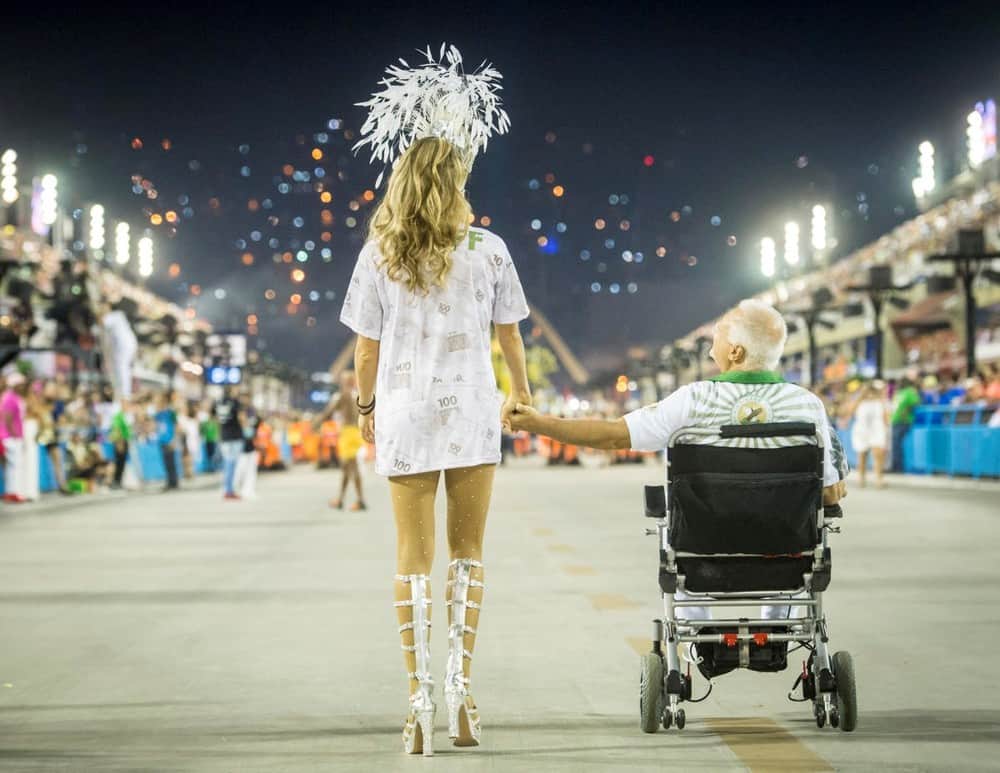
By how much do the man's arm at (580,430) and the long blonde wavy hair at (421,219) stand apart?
0.52 metres

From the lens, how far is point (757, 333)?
5094 mm

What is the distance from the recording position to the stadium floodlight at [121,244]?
9962 centimetres

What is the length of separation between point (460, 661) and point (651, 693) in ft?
1.94

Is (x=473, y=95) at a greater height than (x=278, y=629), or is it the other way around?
(x=473, y=95)

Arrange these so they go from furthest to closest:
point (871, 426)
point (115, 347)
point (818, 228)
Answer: point (818, 228) → point (115, 347) → point (871, 426)

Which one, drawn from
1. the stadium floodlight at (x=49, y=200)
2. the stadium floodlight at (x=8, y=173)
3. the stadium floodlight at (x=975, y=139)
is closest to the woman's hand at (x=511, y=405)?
the stadium floodlight at (x=975, y=139)

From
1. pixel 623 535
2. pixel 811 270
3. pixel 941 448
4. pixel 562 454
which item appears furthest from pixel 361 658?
pixel 811 270

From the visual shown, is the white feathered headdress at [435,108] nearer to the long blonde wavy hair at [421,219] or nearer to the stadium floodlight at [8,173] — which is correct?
the long blonde wavy hair at [421,219]

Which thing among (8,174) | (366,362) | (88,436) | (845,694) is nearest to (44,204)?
(8,174)

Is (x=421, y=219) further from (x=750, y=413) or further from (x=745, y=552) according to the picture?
(x=745, y=552)

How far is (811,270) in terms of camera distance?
325ft

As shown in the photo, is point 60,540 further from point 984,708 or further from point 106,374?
point 106,374

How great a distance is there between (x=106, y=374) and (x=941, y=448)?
49.8 feet

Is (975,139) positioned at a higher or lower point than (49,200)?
higher
